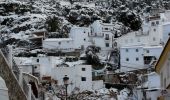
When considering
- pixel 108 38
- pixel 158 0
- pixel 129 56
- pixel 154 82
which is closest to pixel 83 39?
pixel 108 38

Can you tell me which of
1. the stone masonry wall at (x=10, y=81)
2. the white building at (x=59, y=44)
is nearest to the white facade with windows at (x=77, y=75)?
the white building at (x=59, y=44)

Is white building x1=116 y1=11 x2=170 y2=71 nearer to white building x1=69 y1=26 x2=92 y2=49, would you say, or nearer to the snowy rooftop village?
the snowy rooftop village

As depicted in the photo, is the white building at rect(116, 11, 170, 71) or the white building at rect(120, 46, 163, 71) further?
the white building at rect(116, 11, 170, 71)

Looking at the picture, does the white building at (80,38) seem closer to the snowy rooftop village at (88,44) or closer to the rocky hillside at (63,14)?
the snowy rooftop village at (88,44)

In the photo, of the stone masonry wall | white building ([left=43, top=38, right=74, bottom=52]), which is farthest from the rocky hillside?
the stone masonry wall

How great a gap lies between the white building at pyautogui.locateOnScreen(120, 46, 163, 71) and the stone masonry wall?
5772 cm

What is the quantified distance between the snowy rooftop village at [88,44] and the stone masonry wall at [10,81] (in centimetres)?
2344

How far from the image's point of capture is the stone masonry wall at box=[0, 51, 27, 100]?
13.3 meters

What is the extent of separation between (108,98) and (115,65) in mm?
16142

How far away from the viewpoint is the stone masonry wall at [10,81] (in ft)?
43.6

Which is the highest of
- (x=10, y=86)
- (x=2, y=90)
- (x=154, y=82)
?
(x=2, y=90)

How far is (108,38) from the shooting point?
278ft

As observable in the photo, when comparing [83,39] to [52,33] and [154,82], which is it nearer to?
[52,33]

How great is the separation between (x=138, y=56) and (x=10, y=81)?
→ 5968 cm
